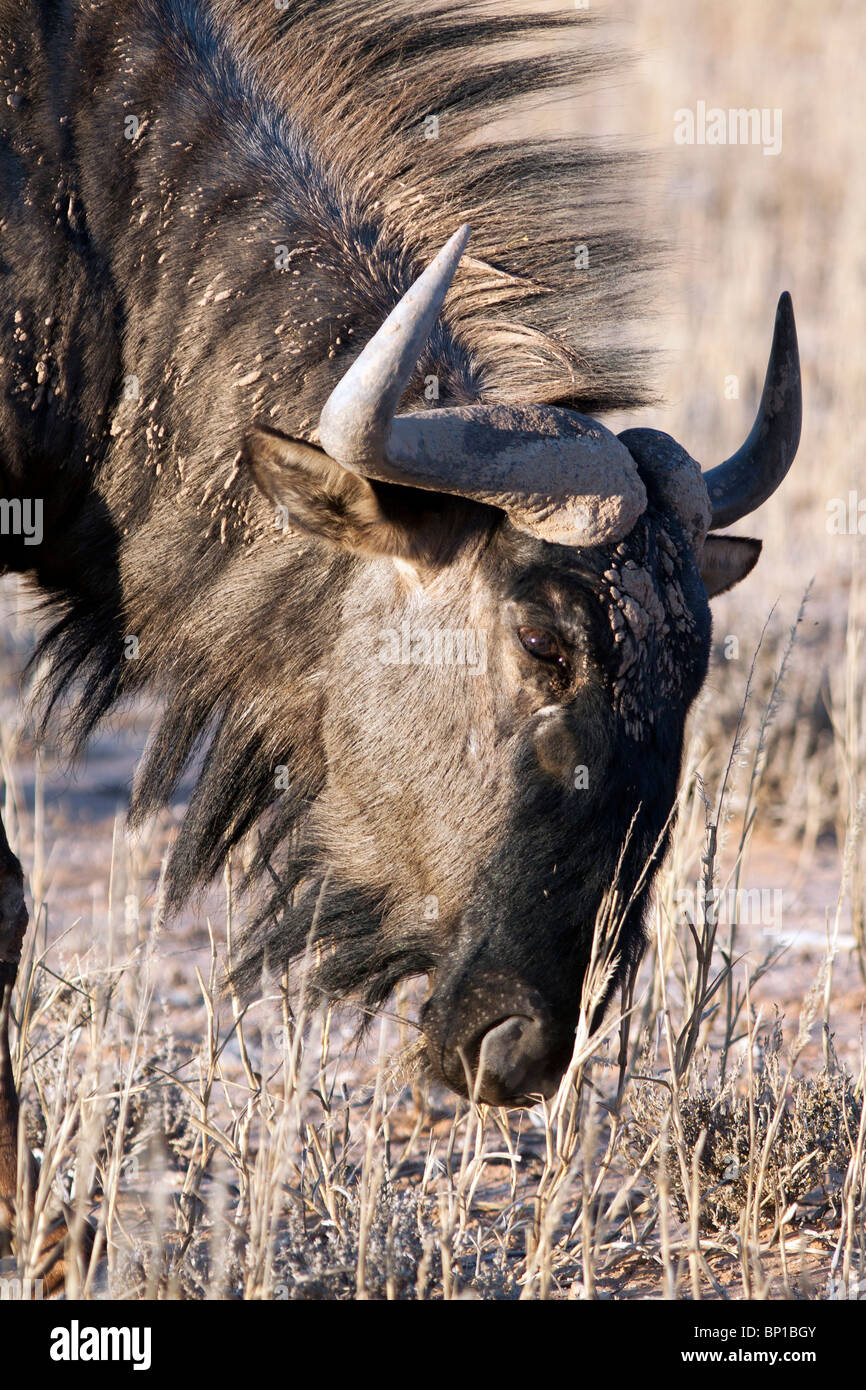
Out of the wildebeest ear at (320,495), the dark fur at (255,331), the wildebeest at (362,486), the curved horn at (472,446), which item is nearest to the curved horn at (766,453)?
the wildebeest at (362,486)

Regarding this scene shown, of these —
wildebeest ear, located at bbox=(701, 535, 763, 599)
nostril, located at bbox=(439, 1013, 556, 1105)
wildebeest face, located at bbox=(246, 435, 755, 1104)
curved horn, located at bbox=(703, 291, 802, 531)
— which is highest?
curved horn, located at bbox=(703, 291, 802, 531)

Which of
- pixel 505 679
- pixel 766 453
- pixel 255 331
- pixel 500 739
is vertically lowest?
pixel 500 739

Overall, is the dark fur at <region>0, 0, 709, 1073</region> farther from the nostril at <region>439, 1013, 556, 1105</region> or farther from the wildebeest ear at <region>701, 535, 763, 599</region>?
the wildebeest ear at <region>701, 535, 763, 599</region>

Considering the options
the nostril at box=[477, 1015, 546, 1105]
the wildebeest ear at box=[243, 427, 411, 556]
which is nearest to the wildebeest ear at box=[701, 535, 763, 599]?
the wildebeest ear at box=[243, 427, 411, 556]

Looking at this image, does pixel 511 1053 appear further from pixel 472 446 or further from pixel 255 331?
pixel 255 331

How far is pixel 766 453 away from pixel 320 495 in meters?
1.27

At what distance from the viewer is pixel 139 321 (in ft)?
11.1

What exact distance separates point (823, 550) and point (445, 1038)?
660 cm

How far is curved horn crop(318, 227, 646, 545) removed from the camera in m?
2.66

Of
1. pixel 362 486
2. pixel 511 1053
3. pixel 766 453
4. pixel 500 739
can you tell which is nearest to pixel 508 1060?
pixel 511 1053

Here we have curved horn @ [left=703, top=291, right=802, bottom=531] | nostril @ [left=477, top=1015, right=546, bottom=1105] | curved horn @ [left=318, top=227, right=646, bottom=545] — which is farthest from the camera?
curved horn @ [left=703, top=291, right=802, bottom=531]

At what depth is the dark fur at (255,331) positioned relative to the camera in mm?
3264

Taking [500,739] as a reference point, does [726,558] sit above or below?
above

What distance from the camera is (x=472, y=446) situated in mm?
2814
